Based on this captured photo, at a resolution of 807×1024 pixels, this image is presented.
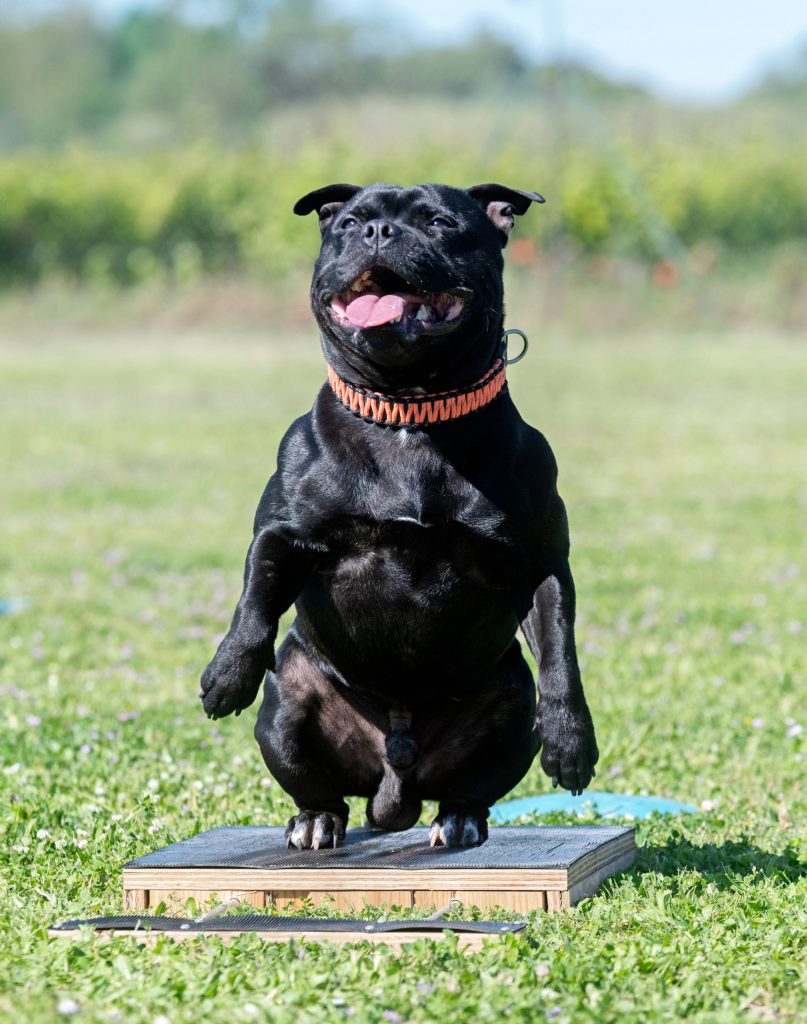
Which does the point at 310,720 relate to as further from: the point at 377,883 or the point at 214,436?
the point at 214,436

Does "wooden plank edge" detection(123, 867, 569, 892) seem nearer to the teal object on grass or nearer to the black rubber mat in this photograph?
the black rubber mat

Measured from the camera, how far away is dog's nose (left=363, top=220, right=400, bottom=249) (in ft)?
12.0

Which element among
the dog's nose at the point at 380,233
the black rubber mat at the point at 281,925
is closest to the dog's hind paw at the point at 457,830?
the black rubber mat at the point at 281,925

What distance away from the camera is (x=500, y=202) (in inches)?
159

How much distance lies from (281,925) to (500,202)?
73.0 inches

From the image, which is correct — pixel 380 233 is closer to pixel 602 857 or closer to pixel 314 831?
pixel 314 831

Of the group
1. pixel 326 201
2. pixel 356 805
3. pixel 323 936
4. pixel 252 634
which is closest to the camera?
pixel 323 936

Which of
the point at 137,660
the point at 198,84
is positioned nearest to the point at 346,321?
the point at 137,660

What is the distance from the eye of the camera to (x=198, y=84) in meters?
71.4

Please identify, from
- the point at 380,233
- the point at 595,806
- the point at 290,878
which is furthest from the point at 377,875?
the point at 380,233

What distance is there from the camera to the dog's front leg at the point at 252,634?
3746 millimetres

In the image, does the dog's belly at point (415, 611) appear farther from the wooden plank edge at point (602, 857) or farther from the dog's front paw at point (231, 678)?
the wooden plank edge at point (602, 857)

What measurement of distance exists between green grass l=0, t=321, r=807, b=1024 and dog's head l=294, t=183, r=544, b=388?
1308mm

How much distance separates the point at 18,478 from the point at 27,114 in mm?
65584
